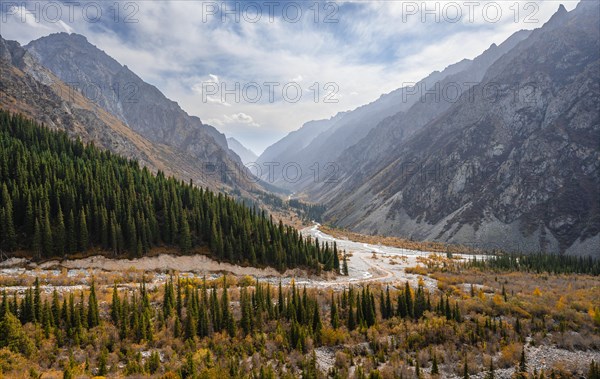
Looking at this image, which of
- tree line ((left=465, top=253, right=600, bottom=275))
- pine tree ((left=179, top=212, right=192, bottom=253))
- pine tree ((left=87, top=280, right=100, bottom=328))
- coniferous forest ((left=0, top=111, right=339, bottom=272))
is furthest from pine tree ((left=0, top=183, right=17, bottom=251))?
tree line ((left=465, top=253, right=600, bottom=275))

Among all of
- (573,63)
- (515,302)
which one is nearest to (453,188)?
(573,63)

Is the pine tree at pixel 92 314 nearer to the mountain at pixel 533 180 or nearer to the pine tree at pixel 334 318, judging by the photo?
the pine tree at pixel 334 318

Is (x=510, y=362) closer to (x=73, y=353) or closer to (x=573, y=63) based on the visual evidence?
(x=73, y=353)

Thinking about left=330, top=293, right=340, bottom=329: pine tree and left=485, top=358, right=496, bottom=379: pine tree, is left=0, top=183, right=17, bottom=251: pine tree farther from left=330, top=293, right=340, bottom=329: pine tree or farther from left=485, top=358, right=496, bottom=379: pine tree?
left=485, top=358, right=496, bottom=379: pine tree

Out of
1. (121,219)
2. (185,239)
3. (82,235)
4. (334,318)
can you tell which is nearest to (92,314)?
(334,318)

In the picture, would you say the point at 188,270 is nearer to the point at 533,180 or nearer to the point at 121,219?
the point at 121,219

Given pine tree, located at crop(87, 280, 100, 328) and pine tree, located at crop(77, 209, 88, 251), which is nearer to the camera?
pine tree, located at crop(87, 280, 100, 328)

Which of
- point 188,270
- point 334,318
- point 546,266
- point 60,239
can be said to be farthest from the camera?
point 546,266

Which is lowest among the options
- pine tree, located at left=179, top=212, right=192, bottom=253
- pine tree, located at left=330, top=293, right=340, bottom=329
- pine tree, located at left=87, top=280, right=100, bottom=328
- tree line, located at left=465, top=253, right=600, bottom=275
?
tree line, located at left=465, top=253, right=600, bottom=275
